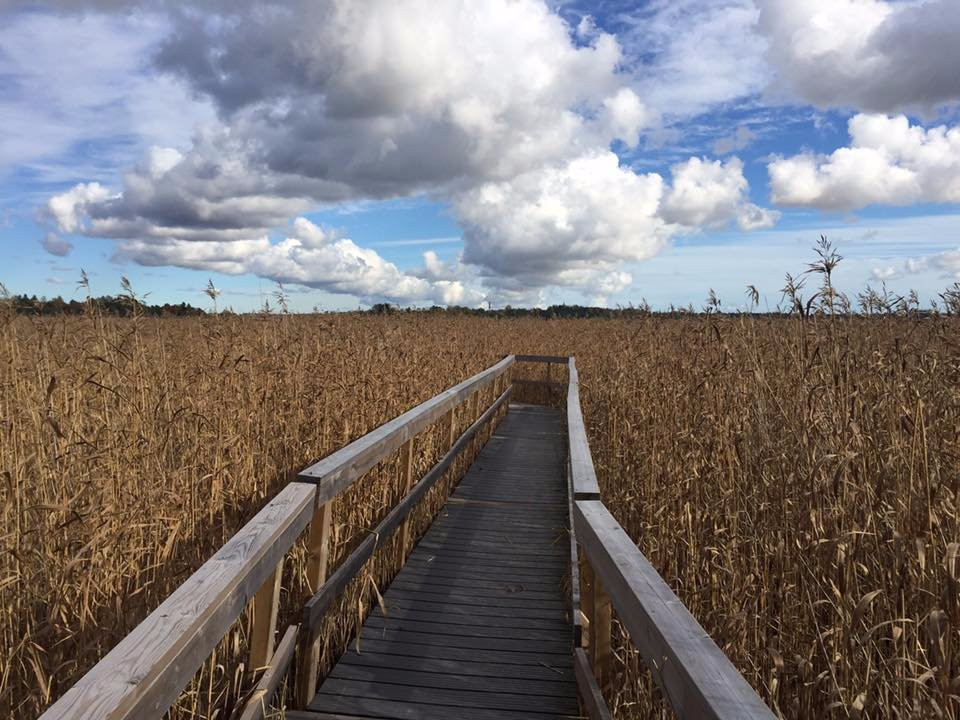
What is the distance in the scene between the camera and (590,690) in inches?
90.7

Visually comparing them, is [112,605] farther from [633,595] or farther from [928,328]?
[928,328]

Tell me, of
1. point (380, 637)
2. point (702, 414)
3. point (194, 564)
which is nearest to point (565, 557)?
point (702, 414)

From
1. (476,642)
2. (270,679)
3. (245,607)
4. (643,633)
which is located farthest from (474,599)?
(643,633)

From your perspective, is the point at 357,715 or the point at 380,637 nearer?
the point at 357,715

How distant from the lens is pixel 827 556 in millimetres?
2473

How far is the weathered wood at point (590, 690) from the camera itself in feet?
6.99

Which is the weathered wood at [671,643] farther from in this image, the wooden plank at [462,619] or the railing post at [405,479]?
the railing post at [405,479]

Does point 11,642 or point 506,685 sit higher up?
point 11,642

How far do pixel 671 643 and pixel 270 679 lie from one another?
146cm

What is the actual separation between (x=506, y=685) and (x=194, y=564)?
140 centimetres

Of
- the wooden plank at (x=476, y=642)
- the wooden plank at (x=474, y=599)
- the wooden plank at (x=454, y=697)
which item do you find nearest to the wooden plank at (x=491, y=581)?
the wooden plank at (x=474, y=599)

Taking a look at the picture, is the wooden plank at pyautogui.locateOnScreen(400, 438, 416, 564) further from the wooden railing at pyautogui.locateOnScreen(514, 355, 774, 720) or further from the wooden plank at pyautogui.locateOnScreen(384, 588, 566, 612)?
the wooden railing at pyautogui.locateOnScreen(514, 355, 774, 720)

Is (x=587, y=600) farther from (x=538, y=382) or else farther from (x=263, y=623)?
(x=538, y=382)

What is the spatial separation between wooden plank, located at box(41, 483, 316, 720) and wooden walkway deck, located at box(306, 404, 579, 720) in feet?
3.24
